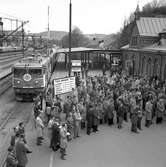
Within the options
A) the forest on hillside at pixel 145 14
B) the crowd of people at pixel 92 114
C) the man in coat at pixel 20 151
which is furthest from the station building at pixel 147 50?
the man in coat at pixel 20 151

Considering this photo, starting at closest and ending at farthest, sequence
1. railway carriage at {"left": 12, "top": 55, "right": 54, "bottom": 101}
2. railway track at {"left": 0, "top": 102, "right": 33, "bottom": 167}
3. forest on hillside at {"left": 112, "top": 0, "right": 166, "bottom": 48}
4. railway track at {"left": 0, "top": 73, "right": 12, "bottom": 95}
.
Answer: railway track at {"left": 0, "top": 102, "right": 33, "bottom": 167} < railway carriage at {"left": 12, "top": 55, "right": 54, "bottom": 101} < railway track at {"left": 0, "top": 73, "right": 12, "bottom": 95} < forest on hillside at {"left": 112, "top": 0, "right": 166, "bottom": 48}

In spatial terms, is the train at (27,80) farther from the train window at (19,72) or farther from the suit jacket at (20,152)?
the suit jacket at (20,152)

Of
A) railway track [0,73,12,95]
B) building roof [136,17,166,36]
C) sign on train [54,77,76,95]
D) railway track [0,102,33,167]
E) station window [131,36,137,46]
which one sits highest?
building roof [136,17,166,36]

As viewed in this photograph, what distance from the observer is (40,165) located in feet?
33.9

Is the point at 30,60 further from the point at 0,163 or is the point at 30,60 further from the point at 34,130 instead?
the point at 0,163

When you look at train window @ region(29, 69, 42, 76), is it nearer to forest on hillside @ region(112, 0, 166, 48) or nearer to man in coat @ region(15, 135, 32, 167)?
man in coat @ region(15, 135, 32, 167)

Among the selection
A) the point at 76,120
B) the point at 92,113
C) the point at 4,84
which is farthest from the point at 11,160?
the point at 4,84

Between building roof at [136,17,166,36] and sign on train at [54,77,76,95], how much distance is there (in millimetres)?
21102

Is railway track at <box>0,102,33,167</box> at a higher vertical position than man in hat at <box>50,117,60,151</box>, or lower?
lower

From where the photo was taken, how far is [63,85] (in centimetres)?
1602

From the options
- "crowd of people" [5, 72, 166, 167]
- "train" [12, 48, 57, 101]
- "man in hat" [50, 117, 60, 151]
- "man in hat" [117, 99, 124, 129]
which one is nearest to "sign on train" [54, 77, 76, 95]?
A: "crowd of people" [5, 72, 166, 167]

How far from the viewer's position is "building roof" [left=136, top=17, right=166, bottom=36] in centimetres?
3572

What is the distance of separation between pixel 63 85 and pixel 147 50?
55.1ft

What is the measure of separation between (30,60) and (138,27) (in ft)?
60.0
